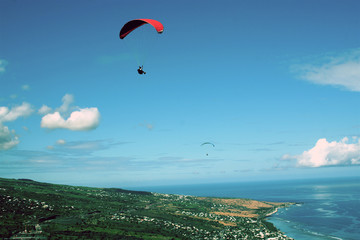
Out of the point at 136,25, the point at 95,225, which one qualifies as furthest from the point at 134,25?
the point at 95,225

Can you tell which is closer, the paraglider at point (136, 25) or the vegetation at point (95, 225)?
the paraglider at point (136, 25)

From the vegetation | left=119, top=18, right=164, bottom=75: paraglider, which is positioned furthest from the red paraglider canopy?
the vegetation

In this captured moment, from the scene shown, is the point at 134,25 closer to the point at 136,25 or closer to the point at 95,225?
the point at 136,25

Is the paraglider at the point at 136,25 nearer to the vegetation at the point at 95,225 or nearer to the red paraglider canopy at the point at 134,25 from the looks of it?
the red paraglider canopy at the point at 134,25

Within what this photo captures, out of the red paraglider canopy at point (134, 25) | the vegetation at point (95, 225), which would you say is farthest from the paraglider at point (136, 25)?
the vegetation at point (95, 225)

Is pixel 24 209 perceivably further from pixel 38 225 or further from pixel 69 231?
pixel 69 231

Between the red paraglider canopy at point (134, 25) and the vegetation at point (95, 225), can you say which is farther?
the vegetation at point (95, 225)

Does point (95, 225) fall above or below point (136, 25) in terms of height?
below

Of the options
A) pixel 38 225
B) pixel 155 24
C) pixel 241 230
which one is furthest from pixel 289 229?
pixel 155 24

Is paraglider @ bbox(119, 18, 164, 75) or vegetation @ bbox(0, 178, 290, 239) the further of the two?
vegetation @ bbox(0, 178, 290, 239)

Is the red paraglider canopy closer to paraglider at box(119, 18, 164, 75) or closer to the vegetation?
paraglider at box(119, 18, 164, 75)

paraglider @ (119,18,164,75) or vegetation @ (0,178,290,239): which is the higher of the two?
paraglider @ (119,18,164,75)

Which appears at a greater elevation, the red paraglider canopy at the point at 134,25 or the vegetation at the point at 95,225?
the red paraglider canopy at the point at 134,25
